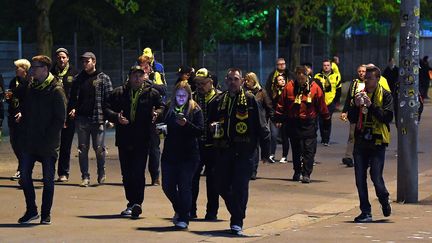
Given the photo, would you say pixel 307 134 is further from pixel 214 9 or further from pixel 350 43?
pixel 350 43

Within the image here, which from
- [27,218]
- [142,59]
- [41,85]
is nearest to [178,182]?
[27,218]

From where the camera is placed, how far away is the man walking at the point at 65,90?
15.5m

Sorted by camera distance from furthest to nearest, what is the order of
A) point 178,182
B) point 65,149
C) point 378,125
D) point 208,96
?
point 65,149, point 208,96, point 378,125, point 178,182

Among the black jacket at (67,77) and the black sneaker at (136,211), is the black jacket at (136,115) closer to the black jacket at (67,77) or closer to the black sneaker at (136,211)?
the black sneaker at (136,211)

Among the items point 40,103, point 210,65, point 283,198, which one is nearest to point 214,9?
point 210,65

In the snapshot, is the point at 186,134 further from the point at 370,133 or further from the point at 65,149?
the point at 65,149

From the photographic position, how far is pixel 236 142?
11.4 meters

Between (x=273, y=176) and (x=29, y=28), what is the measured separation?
20016 mm

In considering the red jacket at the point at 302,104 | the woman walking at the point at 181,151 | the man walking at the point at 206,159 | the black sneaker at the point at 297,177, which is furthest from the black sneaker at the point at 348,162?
the woman walking at the point at 181,151

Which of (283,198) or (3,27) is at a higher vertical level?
(3,27)

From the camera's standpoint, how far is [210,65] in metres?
34.6

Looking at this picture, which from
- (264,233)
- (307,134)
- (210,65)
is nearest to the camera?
(264,233)

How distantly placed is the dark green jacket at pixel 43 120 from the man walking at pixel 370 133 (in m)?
3.23

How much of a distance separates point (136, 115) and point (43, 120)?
4.29 feet
